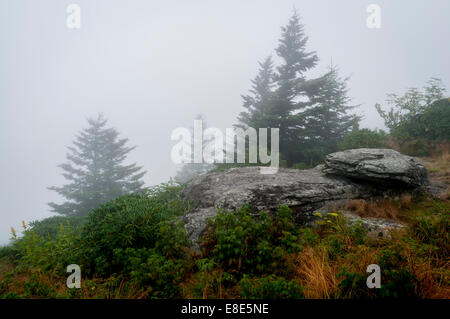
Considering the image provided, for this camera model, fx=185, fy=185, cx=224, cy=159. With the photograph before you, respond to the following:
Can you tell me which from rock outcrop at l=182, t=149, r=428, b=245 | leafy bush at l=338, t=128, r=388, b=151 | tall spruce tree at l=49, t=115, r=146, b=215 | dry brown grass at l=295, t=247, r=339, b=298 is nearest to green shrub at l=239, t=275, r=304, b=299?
dry brown grass at l=295, t=247, r=339, b=298

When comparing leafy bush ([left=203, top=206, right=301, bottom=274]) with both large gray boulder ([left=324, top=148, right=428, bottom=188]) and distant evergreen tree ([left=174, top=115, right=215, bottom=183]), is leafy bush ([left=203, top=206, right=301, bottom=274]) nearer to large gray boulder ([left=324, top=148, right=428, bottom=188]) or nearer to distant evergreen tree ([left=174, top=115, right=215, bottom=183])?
large gray boulder ([left=324, top=148, right=428, bottom=188])

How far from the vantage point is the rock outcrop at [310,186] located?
4.65 meters

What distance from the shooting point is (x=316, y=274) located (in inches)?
100

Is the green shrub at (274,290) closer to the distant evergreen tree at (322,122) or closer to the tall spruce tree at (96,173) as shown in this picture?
the distant evergreen tree at (322,122)

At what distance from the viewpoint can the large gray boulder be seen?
5297 mm

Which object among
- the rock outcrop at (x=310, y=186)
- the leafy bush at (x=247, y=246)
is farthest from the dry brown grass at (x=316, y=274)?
the rock outcrop at (x=310, y=186)

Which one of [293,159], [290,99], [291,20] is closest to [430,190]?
[293,159]

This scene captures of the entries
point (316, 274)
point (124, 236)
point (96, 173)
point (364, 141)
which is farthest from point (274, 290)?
point (96, 173)

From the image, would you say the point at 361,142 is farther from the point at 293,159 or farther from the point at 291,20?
the point at 291,20

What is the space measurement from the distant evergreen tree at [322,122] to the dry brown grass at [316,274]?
26.8 feet

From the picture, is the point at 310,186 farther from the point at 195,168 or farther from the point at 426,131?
the point at 195,168
